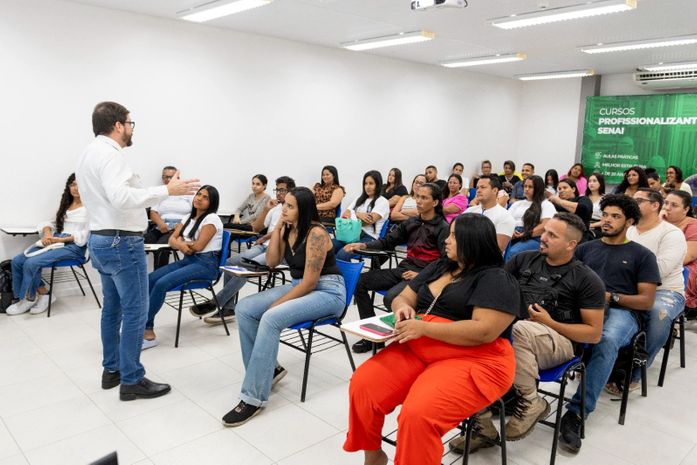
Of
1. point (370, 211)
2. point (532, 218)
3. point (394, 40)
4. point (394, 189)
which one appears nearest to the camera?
point (532, 218)

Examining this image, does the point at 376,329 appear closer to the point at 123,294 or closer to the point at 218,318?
the point at 123,294

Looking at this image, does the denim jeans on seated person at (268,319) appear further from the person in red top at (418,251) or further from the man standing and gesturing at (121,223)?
the person in red top at (418,251)

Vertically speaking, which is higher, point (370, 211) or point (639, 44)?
point (639, 44)

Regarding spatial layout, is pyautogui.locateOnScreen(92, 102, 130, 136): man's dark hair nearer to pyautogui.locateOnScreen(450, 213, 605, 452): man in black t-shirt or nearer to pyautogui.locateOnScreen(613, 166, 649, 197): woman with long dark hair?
pyautogui.locateOnScreen(450, 213, 605, 452): man in black t-shirt

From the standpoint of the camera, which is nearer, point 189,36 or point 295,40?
point 189,36

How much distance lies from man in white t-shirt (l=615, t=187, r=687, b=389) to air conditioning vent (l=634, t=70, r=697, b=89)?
6085 mm

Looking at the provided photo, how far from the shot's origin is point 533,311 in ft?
8.58

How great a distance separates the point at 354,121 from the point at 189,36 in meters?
2.59

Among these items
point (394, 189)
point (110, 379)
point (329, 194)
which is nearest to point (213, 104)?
point (329, 194)

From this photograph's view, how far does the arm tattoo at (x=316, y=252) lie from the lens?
306 centimetres

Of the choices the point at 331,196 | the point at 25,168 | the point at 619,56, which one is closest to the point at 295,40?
the point at 331,196

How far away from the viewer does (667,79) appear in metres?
8.51

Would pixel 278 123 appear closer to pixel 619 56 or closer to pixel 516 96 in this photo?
pixel 619 56

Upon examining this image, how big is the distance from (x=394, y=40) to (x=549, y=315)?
4599 millimetres
